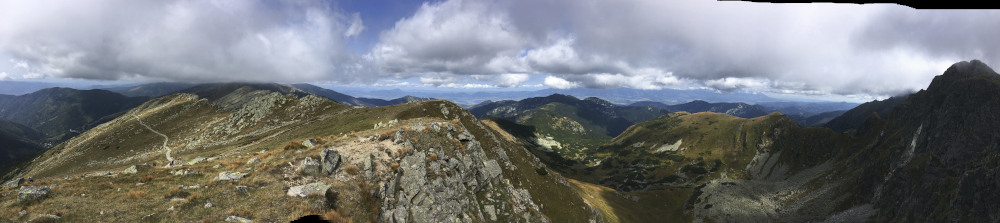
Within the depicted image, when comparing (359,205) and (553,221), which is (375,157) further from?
(553,221)

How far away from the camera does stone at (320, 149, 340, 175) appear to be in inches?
1208

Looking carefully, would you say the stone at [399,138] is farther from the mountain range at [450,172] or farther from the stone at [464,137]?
the stone at [464,137]

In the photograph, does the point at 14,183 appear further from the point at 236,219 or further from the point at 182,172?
the point at 236,219

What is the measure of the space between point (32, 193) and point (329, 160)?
54.7 feet

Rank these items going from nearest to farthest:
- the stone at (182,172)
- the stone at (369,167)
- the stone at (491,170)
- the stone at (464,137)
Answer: the stone at (182,172) < the stone at (369,167) < the stone at (491,170) < the stone at (464,137)

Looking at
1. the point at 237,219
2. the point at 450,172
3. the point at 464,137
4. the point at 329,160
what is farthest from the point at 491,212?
the point at 237,219

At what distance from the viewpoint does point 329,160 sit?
103ft

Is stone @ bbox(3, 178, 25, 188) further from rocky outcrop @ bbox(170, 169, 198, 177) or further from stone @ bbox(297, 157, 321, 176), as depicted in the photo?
stone @ bbox(297, 157, 321, 176)

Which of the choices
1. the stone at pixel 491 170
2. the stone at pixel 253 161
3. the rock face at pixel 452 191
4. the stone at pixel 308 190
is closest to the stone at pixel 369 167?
the rock face at pixel 452 191

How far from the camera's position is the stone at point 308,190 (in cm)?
2608

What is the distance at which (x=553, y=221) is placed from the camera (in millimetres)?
50219

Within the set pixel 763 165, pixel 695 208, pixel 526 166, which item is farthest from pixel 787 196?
pixel 526 166

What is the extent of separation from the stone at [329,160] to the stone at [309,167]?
0.64 meters

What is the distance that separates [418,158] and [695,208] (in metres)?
121
